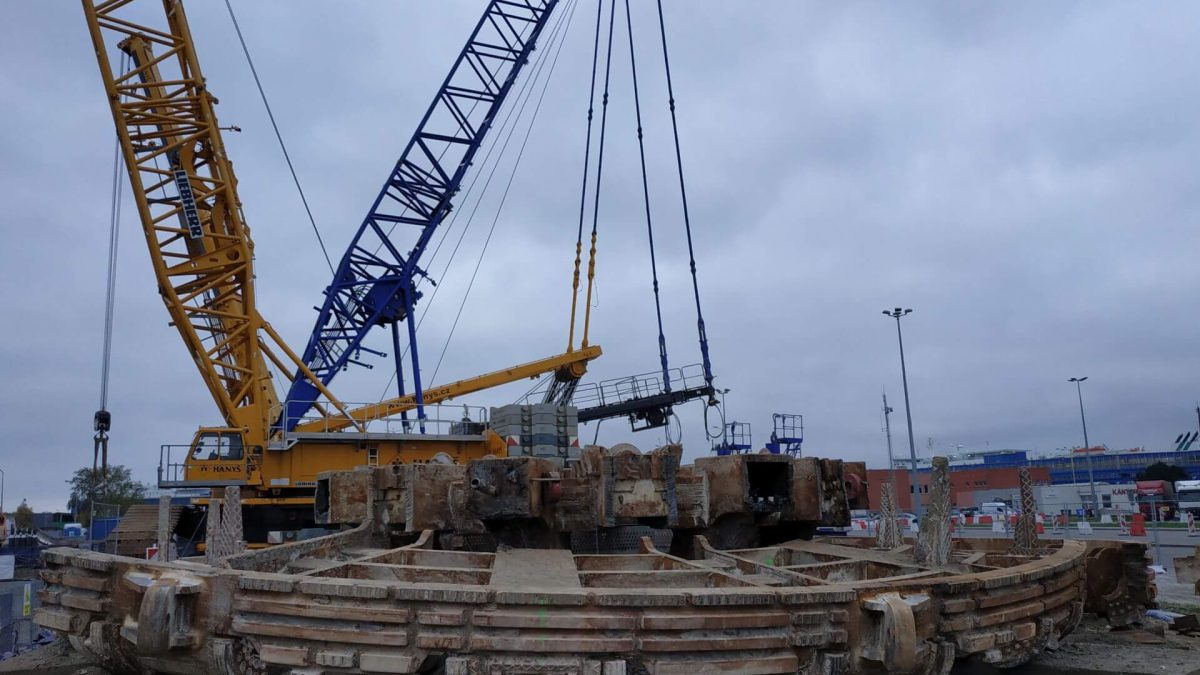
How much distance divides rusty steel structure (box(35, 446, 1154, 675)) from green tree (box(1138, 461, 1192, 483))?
72970 millimetres

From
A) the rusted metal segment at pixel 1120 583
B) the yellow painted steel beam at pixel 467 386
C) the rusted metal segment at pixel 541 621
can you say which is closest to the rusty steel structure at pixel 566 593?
the rusted metal segment at pixel 541 621

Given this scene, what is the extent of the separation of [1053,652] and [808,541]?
3076mm

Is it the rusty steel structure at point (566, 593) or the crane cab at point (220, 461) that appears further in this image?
the crane cab at point (220, 461)

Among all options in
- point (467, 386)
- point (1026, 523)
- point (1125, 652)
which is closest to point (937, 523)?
point (1026, 523)

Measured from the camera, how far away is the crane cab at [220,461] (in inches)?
845

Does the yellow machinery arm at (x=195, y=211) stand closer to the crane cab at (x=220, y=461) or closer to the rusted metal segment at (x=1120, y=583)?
the crane cab at (x=220, y=461)

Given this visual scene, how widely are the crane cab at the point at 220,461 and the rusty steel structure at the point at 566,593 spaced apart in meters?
13.7

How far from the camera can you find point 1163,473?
231 feet

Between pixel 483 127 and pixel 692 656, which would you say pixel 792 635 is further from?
pixel 483 127

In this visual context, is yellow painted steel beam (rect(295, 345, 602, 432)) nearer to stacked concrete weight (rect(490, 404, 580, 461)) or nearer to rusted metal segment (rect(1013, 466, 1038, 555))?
stacked concrete weight (rect(490, 404, 580, 461))

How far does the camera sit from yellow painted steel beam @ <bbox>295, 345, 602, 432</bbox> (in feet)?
85.5

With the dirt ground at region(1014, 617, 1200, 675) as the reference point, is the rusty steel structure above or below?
above

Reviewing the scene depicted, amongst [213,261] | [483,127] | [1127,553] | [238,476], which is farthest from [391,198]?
[1127,553]

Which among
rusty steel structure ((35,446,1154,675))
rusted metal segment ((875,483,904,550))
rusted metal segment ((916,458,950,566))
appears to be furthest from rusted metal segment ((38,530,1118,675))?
rusted metal segment ((875,483,904,550))
